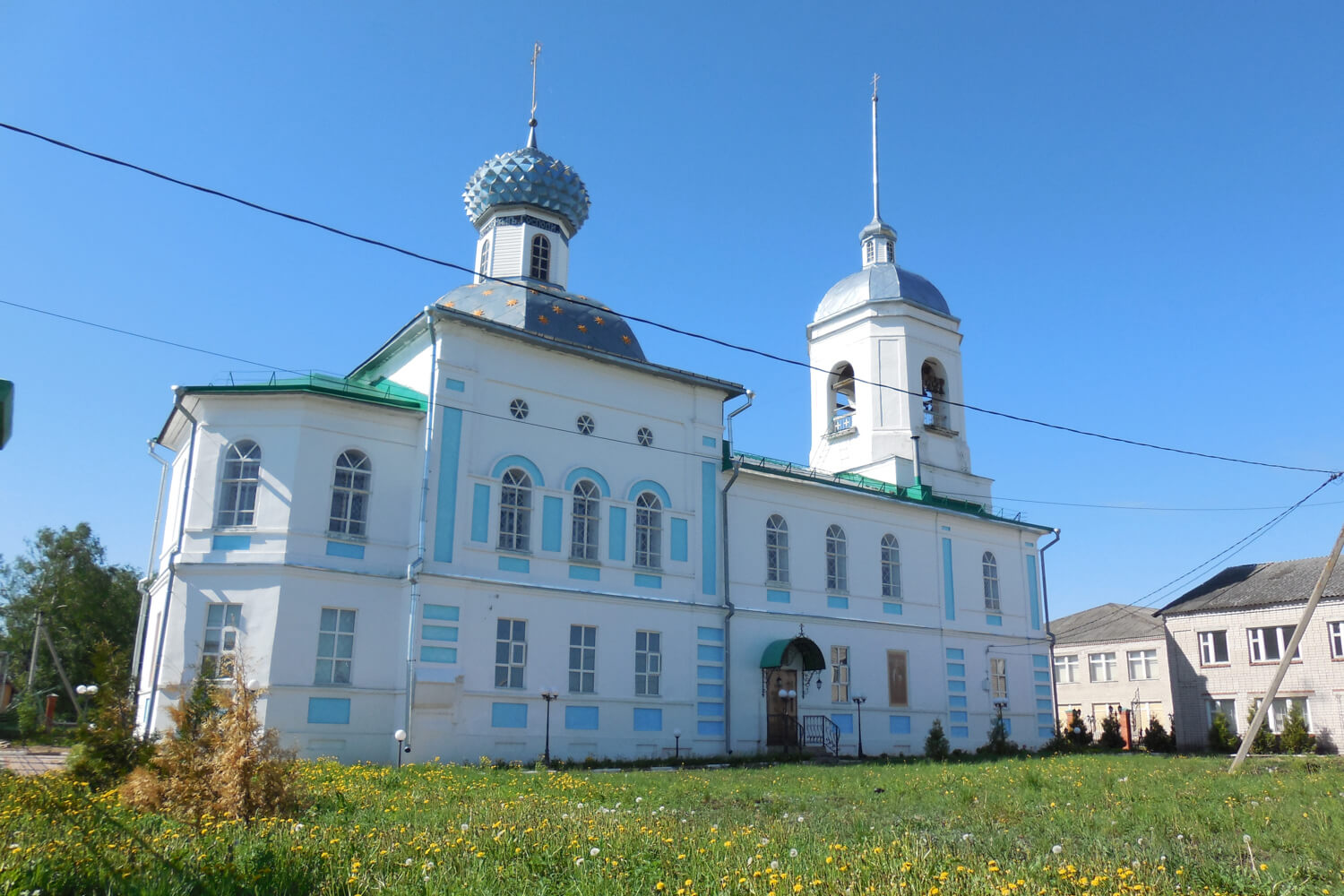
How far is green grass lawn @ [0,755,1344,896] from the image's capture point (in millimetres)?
5750

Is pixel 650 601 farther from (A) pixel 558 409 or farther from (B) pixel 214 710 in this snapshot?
(B) pixel 214 710

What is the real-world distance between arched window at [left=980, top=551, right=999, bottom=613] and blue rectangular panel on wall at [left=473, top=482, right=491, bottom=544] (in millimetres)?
14947

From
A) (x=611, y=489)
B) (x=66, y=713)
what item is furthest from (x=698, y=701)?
(x=66, y=713)

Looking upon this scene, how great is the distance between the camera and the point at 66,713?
42688mm

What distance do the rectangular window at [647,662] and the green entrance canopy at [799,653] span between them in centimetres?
268

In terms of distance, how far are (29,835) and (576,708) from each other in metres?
12.7

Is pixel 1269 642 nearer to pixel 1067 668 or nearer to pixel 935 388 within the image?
pixel 1067 668

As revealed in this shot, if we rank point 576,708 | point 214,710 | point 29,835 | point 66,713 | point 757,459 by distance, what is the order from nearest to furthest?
1. point 29,835
2. point 214,710
3. point 576,708
4. point 757,459
5. point 66,713

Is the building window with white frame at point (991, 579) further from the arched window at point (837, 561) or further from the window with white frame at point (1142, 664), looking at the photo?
the window with white frame at point (1142, 664)

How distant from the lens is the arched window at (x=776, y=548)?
23.3m

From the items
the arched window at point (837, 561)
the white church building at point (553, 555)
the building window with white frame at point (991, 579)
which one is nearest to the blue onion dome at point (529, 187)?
the white church building at point (553, 555)

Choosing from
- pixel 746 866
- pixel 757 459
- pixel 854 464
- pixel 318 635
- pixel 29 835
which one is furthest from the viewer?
pixel 854 464

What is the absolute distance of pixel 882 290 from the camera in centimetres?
2866

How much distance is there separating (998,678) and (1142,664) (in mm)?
12696
